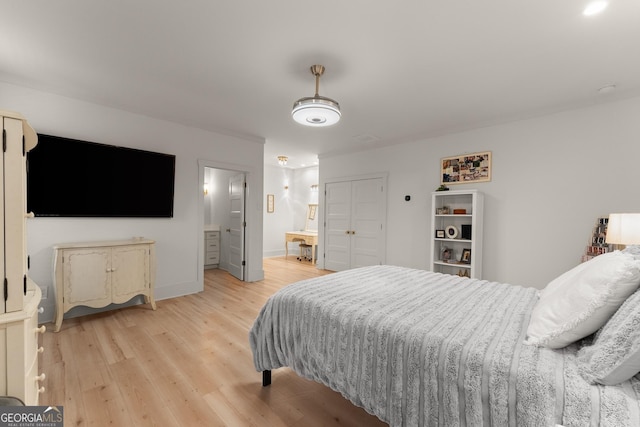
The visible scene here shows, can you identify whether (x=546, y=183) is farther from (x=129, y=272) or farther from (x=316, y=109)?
(x=129, y=272)

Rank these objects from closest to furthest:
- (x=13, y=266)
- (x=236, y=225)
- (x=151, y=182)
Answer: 1. (x=13, y=266)
2. (x=151, y=182)
3. (x=236, y=225)

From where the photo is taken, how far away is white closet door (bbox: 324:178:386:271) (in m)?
5.24

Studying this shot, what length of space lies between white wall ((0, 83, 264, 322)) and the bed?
2686mm

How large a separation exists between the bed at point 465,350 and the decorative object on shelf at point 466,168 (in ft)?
8.52

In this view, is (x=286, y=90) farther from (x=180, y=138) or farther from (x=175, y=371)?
(x=175, y=371)

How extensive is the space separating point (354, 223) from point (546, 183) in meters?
3.13

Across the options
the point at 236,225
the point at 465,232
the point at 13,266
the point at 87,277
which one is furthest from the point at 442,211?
the point at 87,277

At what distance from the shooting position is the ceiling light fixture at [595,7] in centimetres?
174

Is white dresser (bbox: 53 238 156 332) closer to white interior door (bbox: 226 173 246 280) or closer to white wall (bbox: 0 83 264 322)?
white wall (bbox: 0 83 264 322)

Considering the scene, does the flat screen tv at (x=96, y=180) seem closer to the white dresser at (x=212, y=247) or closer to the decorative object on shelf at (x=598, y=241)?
the white dresser at (x=212, y=247)

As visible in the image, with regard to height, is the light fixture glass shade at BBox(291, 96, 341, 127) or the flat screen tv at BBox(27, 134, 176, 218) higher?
the light fixture glass shade at BBox(291, 96, 341, 127)

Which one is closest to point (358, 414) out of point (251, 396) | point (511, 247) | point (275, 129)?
point (251, 396)

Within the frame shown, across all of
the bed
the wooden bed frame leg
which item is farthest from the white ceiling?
the wooden bed frame leg

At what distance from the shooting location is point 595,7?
178cm
